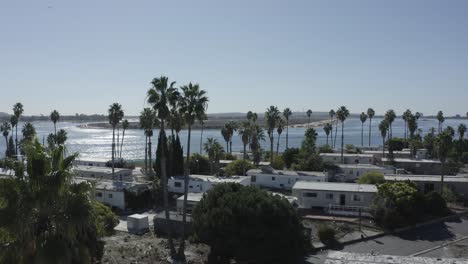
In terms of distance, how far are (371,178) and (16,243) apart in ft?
165

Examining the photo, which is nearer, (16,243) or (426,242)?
(16,243)

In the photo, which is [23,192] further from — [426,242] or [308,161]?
[308,161]

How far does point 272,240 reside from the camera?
29.0m

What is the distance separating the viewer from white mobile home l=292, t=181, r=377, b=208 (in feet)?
151

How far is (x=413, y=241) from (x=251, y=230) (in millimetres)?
17266

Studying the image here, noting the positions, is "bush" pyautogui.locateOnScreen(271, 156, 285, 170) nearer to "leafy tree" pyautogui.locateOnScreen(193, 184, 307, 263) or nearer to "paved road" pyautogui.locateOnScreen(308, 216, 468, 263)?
"paved road" pyautogui.locateOnScreen(308, 216, 468, 263)

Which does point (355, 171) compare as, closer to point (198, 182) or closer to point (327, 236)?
point (198, 182)

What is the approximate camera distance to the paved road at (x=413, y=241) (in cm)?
3462

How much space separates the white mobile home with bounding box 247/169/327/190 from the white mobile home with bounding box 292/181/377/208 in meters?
8.69

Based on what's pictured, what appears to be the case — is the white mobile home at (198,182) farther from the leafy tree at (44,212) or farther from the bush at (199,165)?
the leafy tree at (44,212)

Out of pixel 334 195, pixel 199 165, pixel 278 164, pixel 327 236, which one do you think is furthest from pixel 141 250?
pixel 278 164

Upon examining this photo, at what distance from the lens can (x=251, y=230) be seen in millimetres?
28906

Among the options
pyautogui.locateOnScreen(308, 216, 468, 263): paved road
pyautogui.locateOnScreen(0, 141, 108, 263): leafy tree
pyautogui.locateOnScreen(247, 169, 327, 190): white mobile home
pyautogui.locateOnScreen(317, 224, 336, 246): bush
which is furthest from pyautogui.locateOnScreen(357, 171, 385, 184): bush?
pyautogui.locateOnScreen(0, 141, 108, 263): leafy tree

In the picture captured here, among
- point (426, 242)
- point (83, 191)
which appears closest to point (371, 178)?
point (426, 242)
